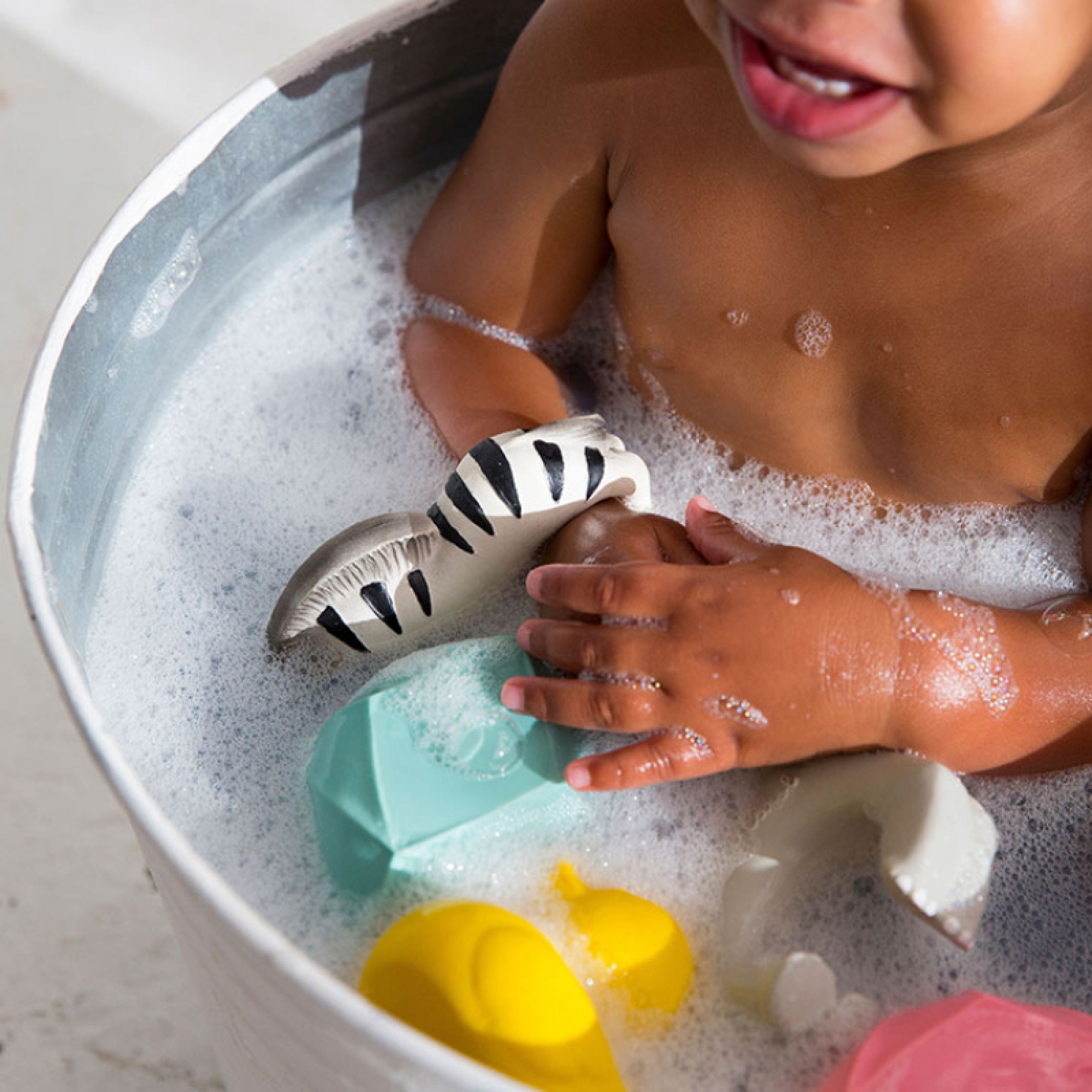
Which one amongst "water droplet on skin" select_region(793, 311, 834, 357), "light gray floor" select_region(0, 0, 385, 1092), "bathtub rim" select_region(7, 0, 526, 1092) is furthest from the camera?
"light gray floor" select_region(0, 0, 385, 1092)

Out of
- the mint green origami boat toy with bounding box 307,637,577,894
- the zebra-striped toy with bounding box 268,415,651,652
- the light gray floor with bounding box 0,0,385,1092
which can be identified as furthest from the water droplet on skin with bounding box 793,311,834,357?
the light gray floor with bounding box 0,0,385,1092

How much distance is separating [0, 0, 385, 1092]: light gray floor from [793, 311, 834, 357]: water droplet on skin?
1.92ft

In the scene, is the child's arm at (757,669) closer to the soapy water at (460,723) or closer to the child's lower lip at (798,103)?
the soapy water at (460,723)

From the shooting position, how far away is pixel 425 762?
60 cm

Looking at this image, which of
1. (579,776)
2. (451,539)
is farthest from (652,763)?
(451,539)

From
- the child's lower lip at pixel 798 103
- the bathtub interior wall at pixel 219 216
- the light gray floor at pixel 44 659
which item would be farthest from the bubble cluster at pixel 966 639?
the light gray floor at pixel 44 659

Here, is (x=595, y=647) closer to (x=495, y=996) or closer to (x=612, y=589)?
(x=612, y=589)

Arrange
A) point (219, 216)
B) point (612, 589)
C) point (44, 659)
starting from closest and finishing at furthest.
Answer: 1. point (612, 589)
2. point (219, 216)
3. point (44, 659)

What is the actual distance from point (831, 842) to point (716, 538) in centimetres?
15

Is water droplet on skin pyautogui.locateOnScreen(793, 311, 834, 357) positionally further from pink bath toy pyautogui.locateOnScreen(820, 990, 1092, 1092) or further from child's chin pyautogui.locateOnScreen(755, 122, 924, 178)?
pink bath toy pyautogui.locateOnScreen(820, 990, 1092, 1092)

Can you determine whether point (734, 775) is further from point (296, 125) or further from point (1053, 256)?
point (296, 125)

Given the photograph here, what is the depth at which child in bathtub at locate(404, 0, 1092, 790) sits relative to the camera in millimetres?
541

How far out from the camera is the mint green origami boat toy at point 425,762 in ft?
1.96

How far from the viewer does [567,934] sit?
0.60 meters
